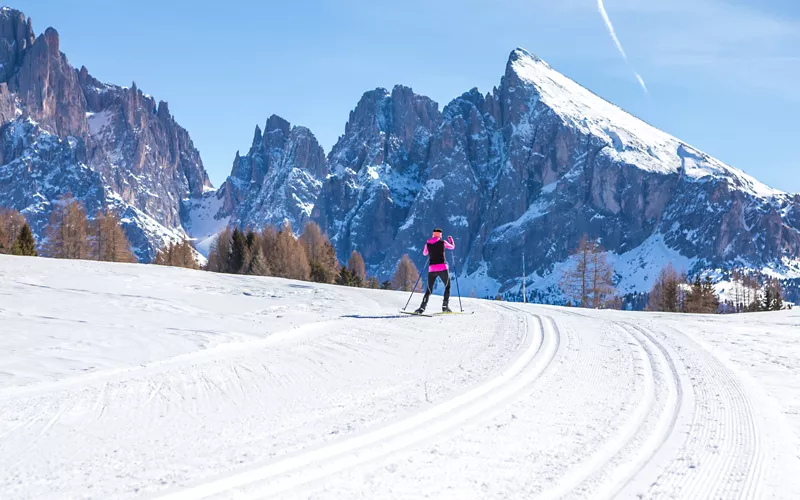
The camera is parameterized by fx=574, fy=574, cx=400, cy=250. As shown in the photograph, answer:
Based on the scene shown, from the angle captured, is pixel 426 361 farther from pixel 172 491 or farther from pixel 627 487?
pixel 172 491

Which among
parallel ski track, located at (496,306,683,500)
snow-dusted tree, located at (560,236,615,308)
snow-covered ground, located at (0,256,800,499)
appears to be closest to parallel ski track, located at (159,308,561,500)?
snow-covered ground, located at (0,256,800,499)

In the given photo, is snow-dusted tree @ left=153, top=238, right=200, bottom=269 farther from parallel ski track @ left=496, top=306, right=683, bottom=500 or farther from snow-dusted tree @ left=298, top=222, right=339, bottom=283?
parallel ski track @ left=496, top=306, right=683, bottom=500

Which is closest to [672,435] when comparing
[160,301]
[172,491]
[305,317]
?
[172,491]

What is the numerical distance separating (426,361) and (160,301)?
313 inches

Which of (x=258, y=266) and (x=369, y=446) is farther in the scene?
(x=258, y=266)

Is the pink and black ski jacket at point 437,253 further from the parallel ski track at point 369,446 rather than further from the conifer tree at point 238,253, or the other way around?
the conifer tree at point 238,253

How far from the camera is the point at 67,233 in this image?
66.9 meters

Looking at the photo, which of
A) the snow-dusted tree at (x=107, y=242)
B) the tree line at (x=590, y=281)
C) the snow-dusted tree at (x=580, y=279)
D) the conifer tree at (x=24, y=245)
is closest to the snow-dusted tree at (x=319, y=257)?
the snow-dusted tree at (x=107, y=242)

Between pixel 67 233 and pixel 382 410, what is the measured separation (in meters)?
72.7

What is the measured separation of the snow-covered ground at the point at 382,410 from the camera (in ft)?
12.4

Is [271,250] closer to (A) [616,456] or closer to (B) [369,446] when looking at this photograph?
(B) [369,446]

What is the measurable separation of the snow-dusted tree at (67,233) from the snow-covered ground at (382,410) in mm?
61845

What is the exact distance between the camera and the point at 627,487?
3766 mm

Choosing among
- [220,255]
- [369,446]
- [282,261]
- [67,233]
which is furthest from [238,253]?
[369,446]
